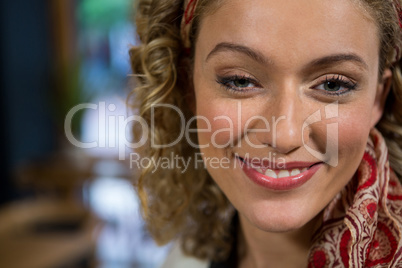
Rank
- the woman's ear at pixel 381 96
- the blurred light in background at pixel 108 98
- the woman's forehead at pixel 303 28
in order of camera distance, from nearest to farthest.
A: the woman's forehead at pixel 303 28 < the woman's ear at pixel 381 96 < the blurred light in background at pixel 108 98

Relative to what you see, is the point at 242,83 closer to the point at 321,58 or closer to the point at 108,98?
the point at 321,58

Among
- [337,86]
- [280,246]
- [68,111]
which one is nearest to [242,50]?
[337,86]

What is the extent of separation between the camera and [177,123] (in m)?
1.08

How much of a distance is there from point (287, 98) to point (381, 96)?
0.27 meters

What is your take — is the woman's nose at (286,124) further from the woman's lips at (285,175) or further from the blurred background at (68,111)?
the blurred background at (68,111)

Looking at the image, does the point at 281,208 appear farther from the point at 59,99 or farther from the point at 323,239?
the point at 59,99

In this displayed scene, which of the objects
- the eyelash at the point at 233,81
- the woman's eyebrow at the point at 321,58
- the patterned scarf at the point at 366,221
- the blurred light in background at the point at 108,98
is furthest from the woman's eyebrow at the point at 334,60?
the blurred light in background at the point at 108,98

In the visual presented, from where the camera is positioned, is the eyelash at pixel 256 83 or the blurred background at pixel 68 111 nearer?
the eyelash at pixel 256 83

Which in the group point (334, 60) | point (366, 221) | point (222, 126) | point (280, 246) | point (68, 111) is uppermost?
point (334, 60)

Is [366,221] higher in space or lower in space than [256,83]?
lower

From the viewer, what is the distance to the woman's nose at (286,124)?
0.72 metres

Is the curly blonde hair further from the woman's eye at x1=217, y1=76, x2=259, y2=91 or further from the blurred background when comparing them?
the blurred background

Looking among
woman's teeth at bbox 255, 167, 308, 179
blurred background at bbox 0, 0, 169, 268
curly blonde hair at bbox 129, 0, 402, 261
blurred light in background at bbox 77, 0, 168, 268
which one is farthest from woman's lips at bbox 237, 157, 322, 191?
blurred light in background at bbox 77, 0, 168, 268

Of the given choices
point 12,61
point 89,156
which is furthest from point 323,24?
point 12,61
